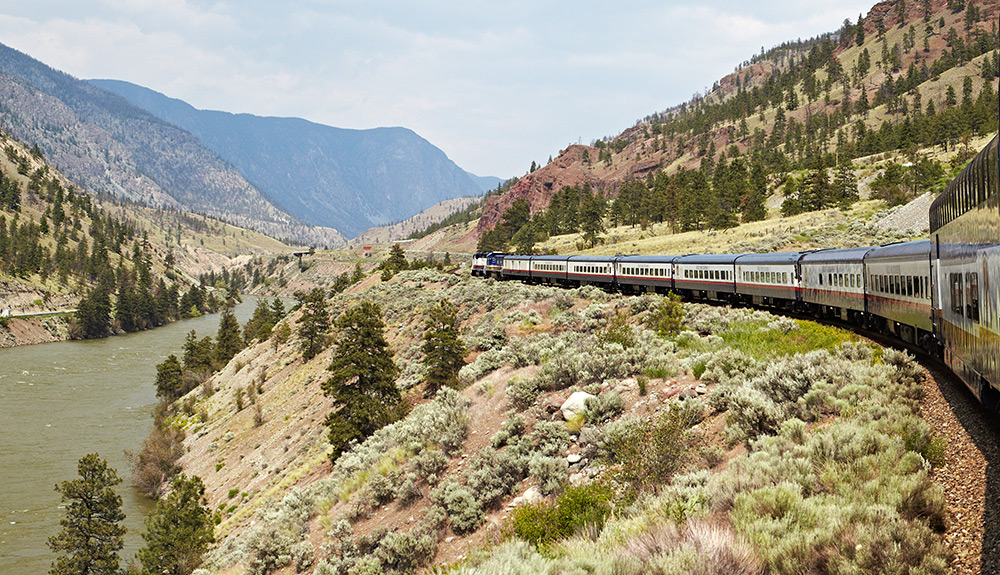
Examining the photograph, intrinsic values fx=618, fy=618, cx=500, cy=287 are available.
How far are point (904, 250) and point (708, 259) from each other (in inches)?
692

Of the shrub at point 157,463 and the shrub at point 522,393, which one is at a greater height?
the shrub at point 522,393

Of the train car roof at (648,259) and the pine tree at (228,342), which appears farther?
the pine tree at (228,342)

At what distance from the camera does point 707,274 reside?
3469 centimetres

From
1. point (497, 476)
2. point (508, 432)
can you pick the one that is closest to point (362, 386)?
point (508, 432)

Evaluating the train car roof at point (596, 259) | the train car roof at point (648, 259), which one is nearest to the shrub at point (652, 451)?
the train car roof at point (648, 259)

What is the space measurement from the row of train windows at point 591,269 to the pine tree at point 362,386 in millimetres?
18449

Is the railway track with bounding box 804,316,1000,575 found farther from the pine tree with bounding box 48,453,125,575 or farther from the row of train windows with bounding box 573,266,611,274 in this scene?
the pine tree with bounding box 48,453,125,575

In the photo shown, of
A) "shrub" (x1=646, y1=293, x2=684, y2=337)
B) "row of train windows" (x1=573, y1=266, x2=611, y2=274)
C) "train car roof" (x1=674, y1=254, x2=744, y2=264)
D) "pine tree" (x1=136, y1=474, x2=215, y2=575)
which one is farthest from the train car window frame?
"row of train windows" (x1=573, y1=266, x2=611, y2=274)

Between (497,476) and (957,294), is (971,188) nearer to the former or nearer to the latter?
(957,294)

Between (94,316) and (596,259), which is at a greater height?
(596,259)

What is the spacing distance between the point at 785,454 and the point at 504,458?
21.3 feet

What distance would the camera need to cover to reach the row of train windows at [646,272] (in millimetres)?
38750

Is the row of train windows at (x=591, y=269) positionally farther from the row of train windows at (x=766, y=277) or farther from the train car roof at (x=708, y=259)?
the row of train windows at (x=766, y=277)

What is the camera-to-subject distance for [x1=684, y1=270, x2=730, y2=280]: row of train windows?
1312 inches
